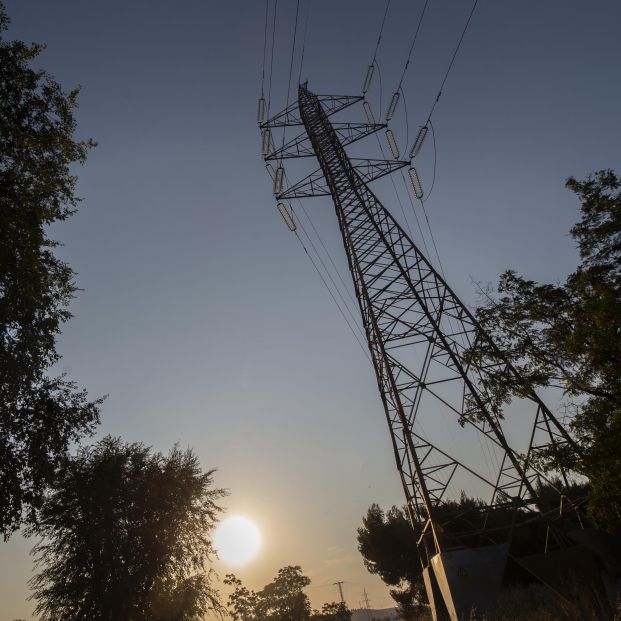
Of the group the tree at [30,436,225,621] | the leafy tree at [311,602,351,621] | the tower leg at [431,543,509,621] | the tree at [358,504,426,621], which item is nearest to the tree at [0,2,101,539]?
the tree at [30,436,225,621]

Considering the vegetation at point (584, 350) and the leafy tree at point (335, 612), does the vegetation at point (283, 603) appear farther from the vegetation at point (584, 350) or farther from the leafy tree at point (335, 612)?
the vegetation at point (584, 350)

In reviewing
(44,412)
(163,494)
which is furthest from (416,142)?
(163,494)

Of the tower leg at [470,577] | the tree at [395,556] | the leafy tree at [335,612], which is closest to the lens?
the tower leg at [470,577]

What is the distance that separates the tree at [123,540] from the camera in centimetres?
1856

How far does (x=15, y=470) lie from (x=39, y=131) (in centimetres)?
1029

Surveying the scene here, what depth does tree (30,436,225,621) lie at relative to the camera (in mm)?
18562

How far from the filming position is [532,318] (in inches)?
492

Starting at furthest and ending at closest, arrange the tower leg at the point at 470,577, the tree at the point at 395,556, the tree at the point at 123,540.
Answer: the tree at the point at 395,556, the tree at the point at 123,540, the tower leg at the point at 470,577

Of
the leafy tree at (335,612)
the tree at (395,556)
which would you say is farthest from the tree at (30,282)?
the leafy tree at (335,612)

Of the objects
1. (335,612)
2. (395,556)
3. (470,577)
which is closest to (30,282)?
(470,577)

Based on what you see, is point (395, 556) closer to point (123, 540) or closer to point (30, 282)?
point (123, 540)

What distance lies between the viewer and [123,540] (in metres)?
19.9

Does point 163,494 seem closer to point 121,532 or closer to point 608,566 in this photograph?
point 121,532

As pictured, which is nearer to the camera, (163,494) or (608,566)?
(608,566)
